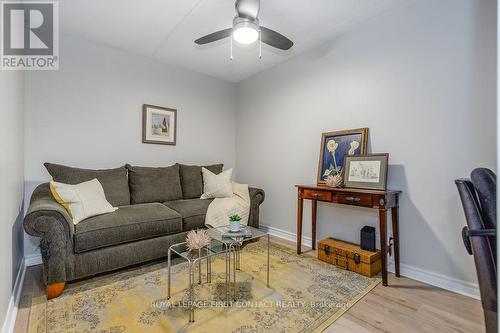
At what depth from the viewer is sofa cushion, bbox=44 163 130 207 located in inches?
99.3

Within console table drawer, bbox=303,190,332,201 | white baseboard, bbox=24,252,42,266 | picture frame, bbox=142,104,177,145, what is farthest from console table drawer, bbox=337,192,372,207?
white baseboard, bbox=24,252,42,266

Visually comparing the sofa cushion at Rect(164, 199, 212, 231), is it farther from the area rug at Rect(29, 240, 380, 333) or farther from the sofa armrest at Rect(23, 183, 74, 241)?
the sofa armrest at Rect(23, 183, 74, 241)

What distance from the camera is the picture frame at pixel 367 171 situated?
234cm

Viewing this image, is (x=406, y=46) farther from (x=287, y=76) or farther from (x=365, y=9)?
(x=287, y=76)

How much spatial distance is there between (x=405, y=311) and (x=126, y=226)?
2322mm

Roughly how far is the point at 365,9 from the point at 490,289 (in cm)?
242

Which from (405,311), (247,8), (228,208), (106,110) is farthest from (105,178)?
(405,311)

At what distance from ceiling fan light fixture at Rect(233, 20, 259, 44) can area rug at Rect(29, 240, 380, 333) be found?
205 centimetres

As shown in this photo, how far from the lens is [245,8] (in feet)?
6.33

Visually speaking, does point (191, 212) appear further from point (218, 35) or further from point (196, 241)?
point (218, 35)

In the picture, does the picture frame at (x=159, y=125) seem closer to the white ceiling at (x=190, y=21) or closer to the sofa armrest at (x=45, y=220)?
the white ceiling at (x=190, y=21)

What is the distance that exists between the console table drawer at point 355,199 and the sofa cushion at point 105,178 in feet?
7.66

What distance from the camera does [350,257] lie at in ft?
7.86

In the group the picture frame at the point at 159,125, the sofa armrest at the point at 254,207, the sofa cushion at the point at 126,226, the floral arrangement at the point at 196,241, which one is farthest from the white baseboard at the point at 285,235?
the picture frame at the point at 159,125
